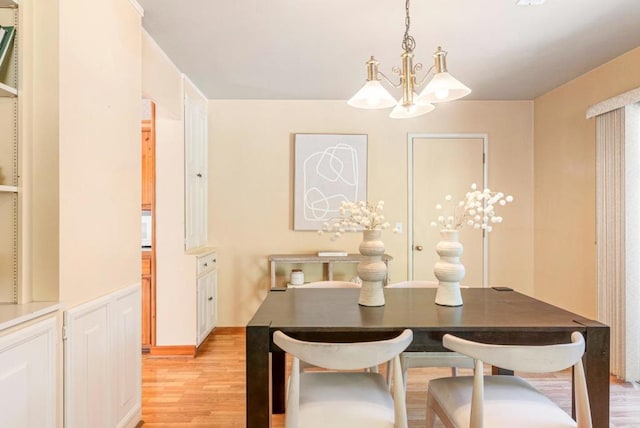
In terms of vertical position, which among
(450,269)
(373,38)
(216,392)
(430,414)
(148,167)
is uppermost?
(373,38)

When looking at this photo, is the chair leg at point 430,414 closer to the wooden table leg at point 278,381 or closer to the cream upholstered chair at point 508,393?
the cream upholstered chair at point 508,393

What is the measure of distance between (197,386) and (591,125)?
379cm

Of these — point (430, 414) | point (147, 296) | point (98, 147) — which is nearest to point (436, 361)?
point (430, 414)

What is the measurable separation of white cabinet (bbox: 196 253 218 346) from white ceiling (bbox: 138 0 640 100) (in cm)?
170

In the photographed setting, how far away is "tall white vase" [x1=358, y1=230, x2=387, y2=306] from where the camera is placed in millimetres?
1797

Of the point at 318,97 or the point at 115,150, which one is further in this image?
the point at 318,97

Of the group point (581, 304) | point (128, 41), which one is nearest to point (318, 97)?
point (128, 41)

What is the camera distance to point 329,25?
2.46 m

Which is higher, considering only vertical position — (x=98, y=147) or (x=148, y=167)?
(x=148, y=167)

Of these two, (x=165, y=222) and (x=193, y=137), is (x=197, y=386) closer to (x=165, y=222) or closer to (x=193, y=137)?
(x=165, y=222)

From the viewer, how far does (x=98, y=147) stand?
1854 mm

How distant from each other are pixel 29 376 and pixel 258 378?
0.81 metres

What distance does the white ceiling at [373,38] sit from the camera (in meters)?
2.25

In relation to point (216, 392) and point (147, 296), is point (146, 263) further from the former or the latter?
point (216, 392)
